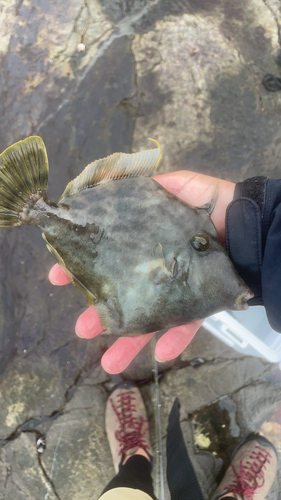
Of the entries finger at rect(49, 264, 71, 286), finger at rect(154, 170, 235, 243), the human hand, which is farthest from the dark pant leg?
finger at rect(154, 170, 235, 243)

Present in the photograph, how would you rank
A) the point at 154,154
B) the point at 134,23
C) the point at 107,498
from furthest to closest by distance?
1. the point at 134,23
2. the point at 107,498
3. the point at 154,154

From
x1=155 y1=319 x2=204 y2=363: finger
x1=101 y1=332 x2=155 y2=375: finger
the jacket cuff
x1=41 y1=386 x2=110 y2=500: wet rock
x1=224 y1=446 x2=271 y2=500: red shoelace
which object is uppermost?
the jacket cuff

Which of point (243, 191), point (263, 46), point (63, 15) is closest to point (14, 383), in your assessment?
point (243, 191)

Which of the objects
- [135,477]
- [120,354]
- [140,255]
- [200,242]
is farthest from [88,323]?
[135,477]

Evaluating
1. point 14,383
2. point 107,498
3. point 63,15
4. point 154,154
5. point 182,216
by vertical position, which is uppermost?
point 63,15

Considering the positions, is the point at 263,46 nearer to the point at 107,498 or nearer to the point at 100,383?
the point at 100,383

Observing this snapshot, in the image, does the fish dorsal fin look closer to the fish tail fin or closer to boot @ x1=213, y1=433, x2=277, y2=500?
the fish tail fin

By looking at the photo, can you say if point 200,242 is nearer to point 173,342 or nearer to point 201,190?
point 201,190
